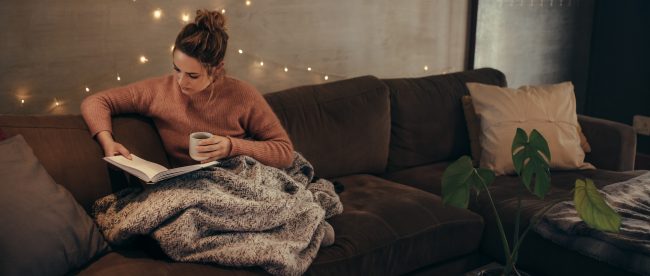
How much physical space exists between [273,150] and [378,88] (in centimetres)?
75

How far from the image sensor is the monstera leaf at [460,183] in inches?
57.3

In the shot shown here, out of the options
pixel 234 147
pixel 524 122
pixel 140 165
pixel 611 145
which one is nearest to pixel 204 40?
pixel 234 147

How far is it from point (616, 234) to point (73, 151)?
1.64 m

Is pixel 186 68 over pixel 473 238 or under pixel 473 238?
over

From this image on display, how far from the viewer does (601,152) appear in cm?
269

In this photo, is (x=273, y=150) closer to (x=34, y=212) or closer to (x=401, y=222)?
(x=401, y=222)

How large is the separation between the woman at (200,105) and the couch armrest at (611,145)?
1405mm

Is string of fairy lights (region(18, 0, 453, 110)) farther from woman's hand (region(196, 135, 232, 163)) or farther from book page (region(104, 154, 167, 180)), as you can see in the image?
woman's hand (region(196, 135, 232, 163))

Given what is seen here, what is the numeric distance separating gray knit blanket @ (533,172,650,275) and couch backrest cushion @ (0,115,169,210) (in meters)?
1.34

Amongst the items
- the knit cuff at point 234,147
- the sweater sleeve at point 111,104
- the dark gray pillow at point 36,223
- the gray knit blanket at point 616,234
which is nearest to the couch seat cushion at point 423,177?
the gray knit blanket at point 616,234

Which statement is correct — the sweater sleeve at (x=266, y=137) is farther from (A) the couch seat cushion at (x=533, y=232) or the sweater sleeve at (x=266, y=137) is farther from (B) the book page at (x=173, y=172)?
(A) the couch seat cushion at (x=533, y=232)

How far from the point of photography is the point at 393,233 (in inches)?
79.5

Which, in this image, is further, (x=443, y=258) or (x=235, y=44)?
(x=235, y=44)

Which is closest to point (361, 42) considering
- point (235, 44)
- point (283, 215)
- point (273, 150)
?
point (235, 44)
